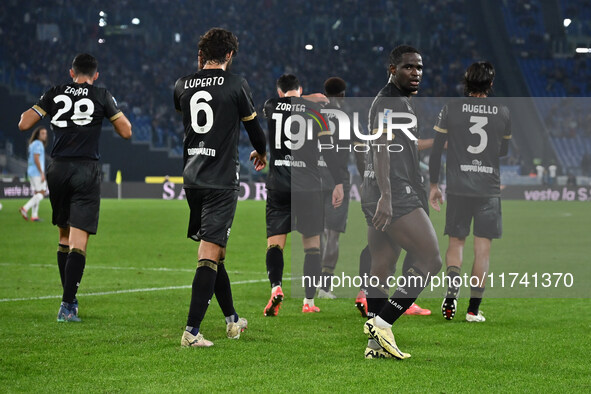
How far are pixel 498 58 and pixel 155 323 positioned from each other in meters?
40.7

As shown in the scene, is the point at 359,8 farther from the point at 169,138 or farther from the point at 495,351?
the point at 495,351

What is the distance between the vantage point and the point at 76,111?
7250 mm

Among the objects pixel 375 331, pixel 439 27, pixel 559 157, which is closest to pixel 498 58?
pixel 439 27

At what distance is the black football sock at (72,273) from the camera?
23.3 ft

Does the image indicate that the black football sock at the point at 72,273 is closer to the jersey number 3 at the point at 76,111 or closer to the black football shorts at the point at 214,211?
the jersey number 3 at the point at 76,111

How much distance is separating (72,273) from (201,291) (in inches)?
69.2

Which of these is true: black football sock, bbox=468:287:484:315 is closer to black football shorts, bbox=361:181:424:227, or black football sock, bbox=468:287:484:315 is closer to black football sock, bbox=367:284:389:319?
black football sock, bbox=367:284:389:319

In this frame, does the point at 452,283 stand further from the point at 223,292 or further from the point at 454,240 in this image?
the point at 223,292

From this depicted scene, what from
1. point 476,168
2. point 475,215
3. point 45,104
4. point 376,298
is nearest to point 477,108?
point 476,168

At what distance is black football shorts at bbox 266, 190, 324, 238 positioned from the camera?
312 inches

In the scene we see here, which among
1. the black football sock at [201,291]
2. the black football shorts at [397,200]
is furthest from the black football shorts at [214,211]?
the black football shorts at [397,200]

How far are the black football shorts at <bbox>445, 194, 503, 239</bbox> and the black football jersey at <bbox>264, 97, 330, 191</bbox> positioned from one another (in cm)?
135

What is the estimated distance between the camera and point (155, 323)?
7066mm

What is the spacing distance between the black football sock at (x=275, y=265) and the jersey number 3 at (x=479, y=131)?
1.97 m
